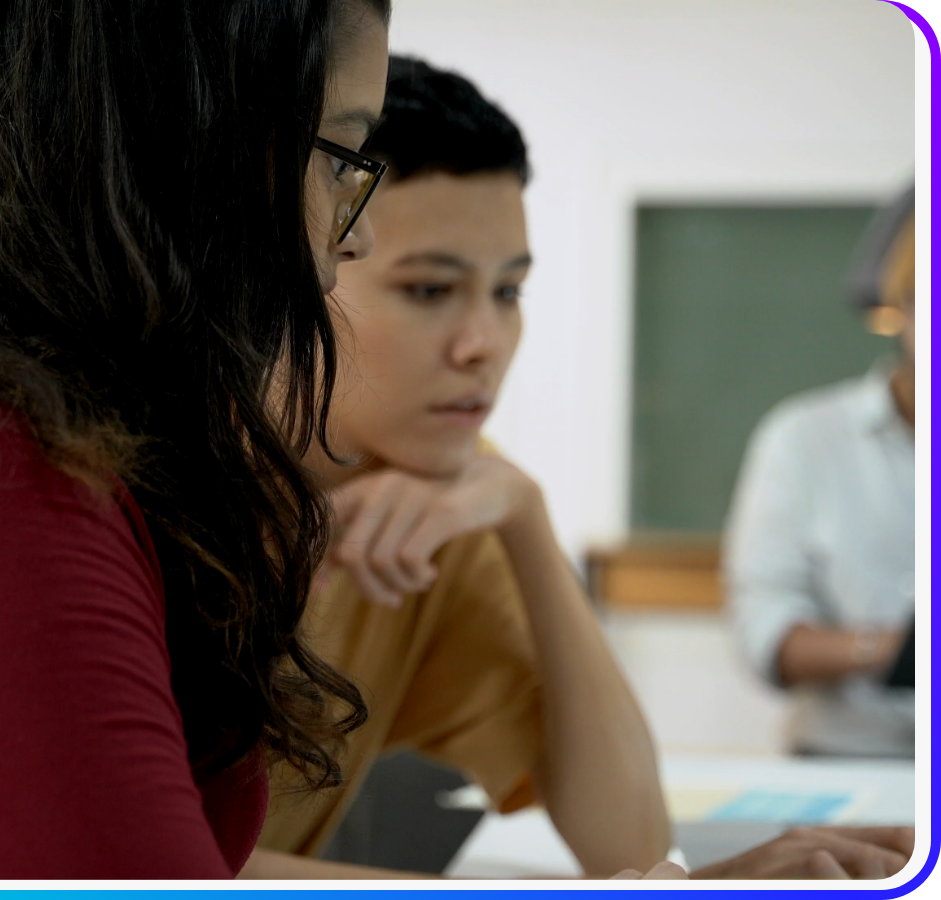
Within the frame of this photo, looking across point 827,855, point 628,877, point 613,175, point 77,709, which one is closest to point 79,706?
point 77,709

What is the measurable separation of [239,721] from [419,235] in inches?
15.8

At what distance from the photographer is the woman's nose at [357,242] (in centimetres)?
61

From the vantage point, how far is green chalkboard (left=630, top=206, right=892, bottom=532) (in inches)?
113

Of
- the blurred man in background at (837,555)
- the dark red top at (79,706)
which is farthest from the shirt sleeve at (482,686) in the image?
A: the blurred man in background at (837,555)

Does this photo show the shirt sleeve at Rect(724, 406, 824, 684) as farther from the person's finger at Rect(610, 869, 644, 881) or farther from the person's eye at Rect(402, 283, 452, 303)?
the person's finger at Rect(610, 869, 644, 881)

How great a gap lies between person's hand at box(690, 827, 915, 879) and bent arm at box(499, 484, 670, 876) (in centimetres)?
24

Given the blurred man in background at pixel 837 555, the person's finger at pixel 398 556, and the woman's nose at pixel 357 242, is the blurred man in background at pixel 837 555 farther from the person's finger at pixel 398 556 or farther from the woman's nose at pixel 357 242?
the woman's nose at pixel 357 242

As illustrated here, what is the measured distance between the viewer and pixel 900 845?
538mm

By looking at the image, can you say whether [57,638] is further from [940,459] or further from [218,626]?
[940,459]

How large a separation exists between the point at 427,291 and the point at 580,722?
0.35 m

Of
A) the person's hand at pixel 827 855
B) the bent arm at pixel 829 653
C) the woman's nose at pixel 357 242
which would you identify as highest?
the woman's nose at pixel 357 242

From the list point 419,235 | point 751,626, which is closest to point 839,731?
point 751,626

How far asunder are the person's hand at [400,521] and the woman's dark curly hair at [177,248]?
12.3 inches

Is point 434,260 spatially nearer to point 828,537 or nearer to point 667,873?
point 667,873
